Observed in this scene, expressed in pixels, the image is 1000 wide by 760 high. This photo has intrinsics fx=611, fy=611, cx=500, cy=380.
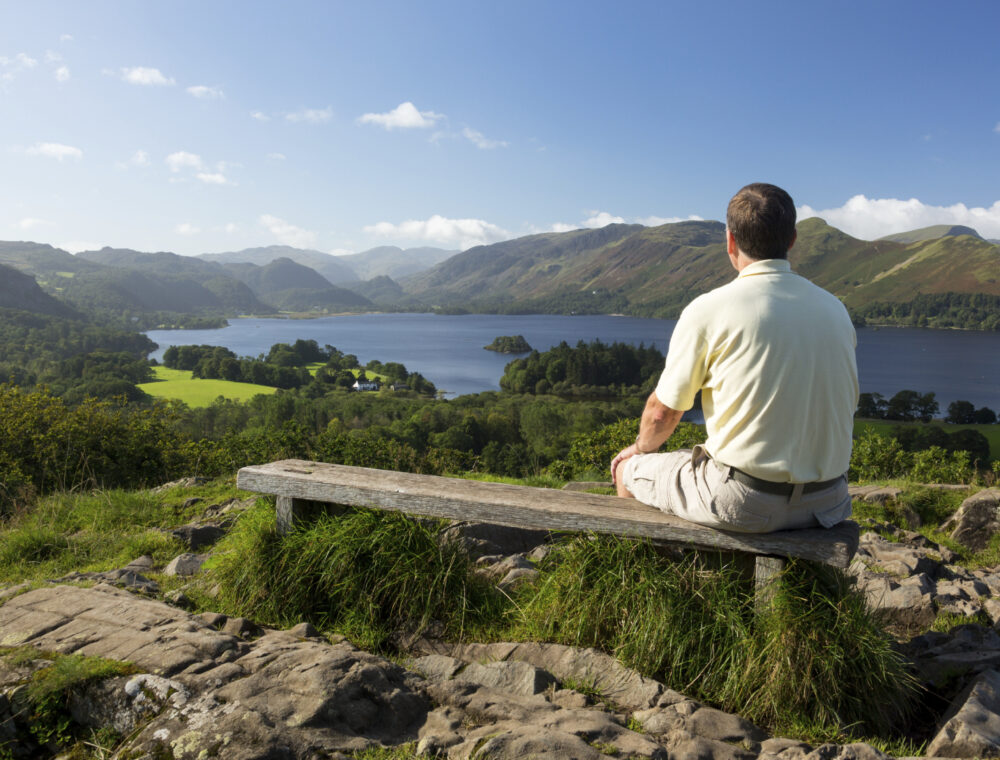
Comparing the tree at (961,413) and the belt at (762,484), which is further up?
the belt at (762,484)

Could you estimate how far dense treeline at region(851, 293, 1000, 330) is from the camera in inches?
6132

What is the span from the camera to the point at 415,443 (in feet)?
124

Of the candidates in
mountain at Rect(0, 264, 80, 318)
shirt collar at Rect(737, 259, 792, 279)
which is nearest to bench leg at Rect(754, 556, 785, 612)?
shirt collar at Rect(737, 259, 792, 279)

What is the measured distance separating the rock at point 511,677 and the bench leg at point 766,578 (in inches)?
45.1

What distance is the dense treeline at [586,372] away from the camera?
92.8 meters

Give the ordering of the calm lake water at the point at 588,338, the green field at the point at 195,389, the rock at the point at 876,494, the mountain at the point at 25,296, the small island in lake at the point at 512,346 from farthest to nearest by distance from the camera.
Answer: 1. the small island in lake at the point at 512,346
2. the mountain at the point at 25,296
3. the calm lake water at the point at 588,338
4. the green field at the point at 195,389
5. the rock at the point at 876,494

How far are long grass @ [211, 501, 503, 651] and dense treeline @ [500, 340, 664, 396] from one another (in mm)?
86569

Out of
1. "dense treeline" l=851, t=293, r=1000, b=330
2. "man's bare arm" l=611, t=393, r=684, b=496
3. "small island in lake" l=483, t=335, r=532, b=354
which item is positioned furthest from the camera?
"dense treeline" l=851, t=293, r=1000, b=330

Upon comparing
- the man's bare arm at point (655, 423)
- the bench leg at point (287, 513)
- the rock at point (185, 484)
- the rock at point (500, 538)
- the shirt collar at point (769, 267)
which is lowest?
the rock at point (185, 484)

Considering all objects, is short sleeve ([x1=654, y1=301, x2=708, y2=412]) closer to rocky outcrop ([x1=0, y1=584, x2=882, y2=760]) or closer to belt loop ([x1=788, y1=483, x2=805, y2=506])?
belt loop ([x1=788, y1=483, x2=805, y2=506])

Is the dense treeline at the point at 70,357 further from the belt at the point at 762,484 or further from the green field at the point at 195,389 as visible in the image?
the belt at the point at 762,484

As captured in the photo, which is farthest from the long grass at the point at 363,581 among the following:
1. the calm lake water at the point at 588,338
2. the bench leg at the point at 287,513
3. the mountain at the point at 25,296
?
the mountain at the point at 25,296

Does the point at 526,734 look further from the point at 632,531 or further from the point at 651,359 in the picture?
the point at 651,359

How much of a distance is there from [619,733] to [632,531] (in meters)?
1.06
